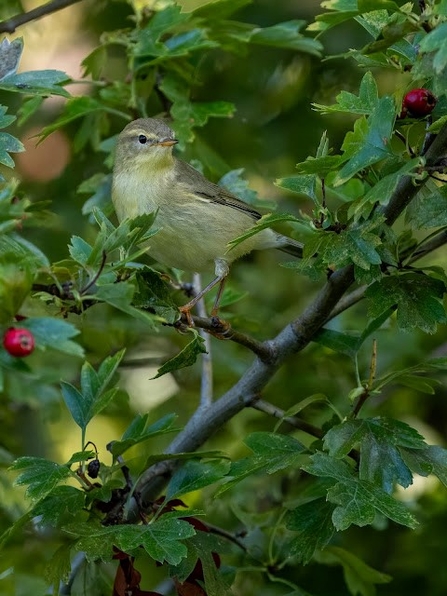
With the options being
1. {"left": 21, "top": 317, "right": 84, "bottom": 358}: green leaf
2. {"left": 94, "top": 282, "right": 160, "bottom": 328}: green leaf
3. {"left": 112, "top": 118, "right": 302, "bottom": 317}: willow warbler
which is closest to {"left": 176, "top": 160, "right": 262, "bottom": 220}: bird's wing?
{"left": 112, "top": 118, "right": 302, "bottom": 317}: willow warbler

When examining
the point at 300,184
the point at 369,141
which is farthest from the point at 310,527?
the point at 369,141

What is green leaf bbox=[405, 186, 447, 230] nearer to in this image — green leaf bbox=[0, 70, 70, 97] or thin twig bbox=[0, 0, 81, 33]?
green leaf bbox=[0, 70, 70, 97]

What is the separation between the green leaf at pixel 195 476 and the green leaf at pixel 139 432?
0.13m

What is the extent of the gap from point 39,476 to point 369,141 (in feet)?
3.39

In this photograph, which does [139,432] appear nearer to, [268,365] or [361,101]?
[268,365]

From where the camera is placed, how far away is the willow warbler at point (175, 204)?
12.0ft

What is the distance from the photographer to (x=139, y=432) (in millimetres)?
2635

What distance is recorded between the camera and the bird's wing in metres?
3.87

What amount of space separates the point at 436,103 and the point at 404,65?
132 millimetres

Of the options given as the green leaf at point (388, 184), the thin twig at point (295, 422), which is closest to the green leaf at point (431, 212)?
the green leaf at point (388, 184)

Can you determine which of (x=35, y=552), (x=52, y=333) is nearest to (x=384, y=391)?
(x=35, y=552)

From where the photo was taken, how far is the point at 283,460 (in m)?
2.56

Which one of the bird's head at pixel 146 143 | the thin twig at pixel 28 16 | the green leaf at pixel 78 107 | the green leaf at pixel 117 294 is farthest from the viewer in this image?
the bird's head at pixel 146 143

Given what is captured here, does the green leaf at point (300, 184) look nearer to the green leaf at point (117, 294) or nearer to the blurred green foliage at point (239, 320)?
the blurred green foliage at point (239, 320)
